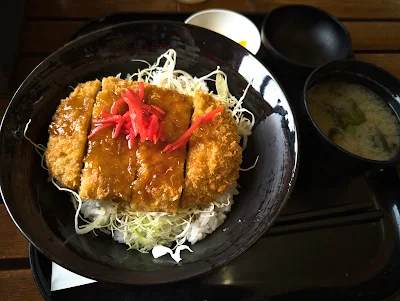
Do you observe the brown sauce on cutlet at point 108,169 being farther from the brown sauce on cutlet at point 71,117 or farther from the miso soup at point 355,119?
the miso soup at point 355,119

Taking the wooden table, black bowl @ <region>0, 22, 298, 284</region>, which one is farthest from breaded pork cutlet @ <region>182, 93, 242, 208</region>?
the wooden table

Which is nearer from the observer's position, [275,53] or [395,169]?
[395,169]

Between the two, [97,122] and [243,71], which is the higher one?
[243,71]

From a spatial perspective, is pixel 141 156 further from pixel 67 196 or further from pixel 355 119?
pixel 355 119

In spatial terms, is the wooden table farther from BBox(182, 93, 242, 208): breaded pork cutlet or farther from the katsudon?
BBox(182, 93, 242, 208): breaded pork cutlet

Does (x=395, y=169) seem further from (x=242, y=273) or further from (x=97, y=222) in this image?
(x=97, y=222)

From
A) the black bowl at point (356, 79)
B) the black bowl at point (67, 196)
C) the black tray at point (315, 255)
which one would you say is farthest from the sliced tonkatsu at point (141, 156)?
the black bowl at point (356, 79)

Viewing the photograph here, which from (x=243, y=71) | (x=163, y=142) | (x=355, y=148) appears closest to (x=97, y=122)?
(x=163, y=142)
